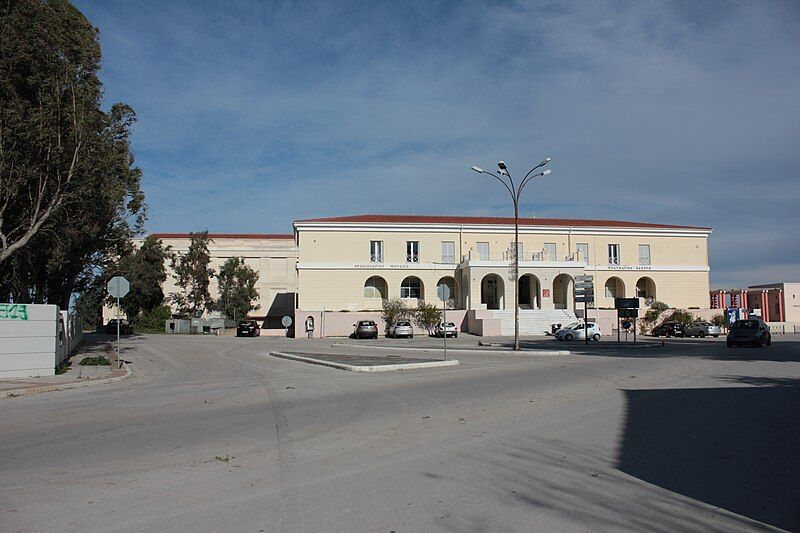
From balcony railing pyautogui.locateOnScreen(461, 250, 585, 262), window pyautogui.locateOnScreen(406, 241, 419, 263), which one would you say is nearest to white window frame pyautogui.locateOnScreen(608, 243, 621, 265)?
balcony railing pyautogui.locateOnScreen(461, 250, 585, 262)

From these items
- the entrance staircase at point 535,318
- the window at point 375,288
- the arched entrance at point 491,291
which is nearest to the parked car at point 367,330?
the window at point 375,288

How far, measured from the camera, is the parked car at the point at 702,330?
5394cm

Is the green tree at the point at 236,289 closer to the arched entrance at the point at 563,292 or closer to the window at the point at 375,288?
the window at the point at 375,288

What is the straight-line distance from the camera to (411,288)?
61.0 m

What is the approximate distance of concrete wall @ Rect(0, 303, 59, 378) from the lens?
16656 mm

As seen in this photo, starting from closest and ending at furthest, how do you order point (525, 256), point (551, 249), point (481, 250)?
point (525, 256) < point (481, 250) < point (551, 249)

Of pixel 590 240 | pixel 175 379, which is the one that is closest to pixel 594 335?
pixel 590 240

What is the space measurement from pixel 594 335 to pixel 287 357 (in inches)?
1079

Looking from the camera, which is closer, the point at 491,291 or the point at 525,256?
the point at 525,256

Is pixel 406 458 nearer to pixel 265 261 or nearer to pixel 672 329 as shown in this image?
pixel 672 329

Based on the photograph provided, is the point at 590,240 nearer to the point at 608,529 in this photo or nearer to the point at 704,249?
the point at 704,249

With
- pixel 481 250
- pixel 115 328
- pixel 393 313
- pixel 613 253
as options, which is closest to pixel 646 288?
pixel 613 253

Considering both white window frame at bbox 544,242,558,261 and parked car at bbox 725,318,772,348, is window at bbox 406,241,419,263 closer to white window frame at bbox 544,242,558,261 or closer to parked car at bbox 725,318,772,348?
white window frame at bbox 544,242,558,261

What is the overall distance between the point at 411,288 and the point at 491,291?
27.8 ft
